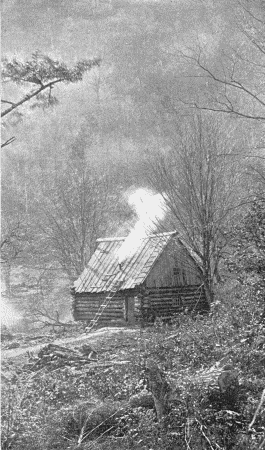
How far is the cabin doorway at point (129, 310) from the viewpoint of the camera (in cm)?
2023

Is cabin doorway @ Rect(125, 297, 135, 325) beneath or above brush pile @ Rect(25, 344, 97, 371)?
above

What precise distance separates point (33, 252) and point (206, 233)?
71.2ft

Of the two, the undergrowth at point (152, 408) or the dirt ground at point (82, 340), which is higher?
the dirt ground at point (82, 340)

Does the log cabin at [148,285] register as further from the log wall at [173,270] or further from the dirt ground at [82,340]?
the dirt ground at [82,340]

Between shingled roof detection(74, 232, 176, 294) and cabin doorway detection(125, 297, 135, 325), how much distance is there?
600 millimetres

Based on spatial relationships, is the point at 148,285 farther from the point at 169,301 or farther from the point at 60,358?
the point at 60,358

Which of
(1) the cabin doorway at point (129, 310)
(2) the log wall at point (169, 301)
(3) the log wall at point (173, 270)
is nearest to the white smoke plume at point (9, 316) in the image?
(1) the cabin doorway at point (129, 310)

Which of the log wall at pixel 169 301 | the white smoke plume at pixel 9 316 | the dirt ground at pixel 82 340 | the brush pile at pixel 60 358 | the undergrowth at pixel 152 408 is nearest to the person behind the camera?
the undergrowth at pixel 152 408

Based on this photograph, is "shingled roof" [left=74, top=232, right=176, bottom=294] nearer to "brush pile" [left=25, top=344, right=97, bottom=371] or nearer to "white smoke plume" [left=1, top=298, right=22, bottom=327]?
"brush pile" [left=25, top=344, right=97, bottom=371]

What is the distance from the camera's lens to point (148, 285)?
2016 cm

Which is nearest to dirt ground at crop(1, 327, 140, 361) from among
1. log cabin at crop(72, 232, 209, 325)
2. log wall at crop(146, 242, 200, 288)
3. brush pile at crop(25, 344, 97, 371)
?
brush pile at crop(25, 344, 97, 371)

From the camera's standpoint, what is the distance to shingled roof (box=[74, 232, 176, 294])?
2020cm

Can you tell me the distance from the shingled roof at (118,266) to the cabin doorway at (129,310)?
600mm

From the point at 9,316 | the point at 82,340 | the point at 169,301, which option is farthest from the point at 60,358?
the point at 9,316
